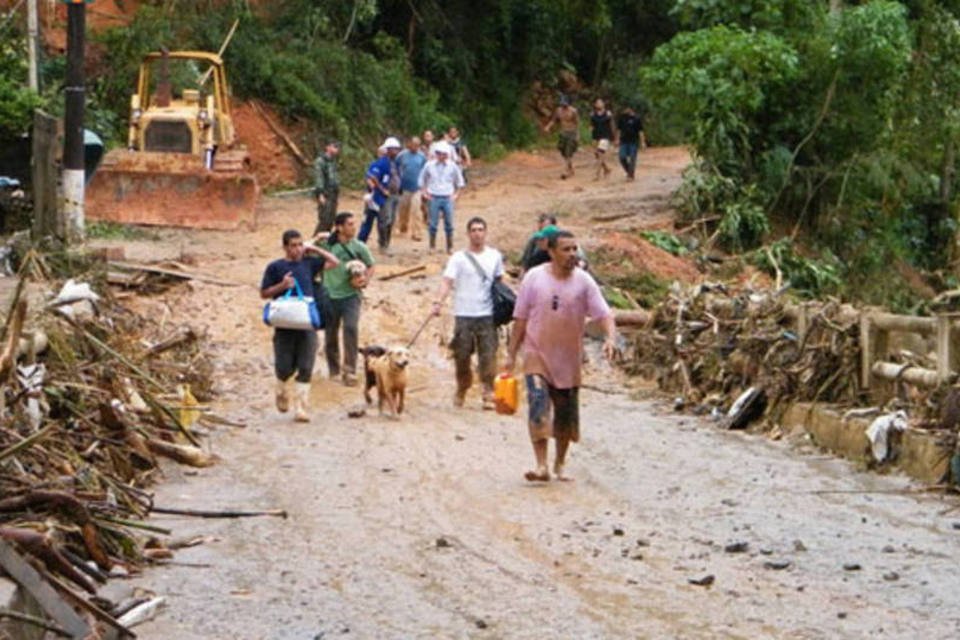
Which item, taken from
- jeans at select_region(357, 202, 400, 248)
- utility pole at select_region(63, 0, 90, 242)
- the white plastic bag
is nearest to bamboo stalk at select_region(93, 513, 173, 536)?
the white plastic bag

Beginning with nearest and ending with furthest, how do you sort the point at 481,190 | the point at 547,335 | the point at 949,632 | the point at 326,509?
1. the point at 949,632
2. the point at 326,509
3. the point at 547,335
4. the point at 481,190

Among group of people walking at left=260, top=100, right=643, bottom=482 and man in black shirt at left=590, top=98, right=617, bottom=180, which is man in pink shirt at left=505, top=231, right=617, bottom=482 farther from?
man in black shirt at left=590, top=98, right=617, bottom=180

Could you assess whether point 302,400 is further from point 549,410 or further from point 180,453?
point 549,410

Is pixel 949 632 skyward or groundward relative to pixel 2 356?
groundward

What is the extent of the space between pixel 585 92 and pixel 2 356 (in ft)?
143

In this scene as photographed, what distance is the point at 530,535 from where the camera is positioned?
11.2 m

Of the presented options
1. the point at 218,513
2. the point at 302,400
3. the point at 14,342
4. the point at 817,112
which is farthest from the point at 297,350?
the point at 817,112

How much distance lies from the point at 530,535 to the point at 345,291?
25.4ft

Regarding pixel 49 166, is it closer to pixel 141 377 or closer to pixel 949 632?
pixel 141 377

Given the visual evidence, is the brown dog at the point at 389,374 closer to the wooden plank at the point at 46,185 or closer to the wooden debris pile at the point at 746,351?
the wooden debris pile at the point at 746,351

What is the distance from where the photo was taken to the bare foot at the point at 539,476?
1321cm

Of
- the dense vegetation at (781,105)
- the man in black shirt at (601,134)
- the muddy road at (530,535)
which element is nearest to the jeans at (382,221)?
the dense vegetation at (781,105)

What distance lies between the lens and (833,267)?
31703 mm

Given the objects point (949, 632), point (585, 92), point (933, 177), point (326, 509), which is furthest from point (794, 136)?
point (949, 632)
